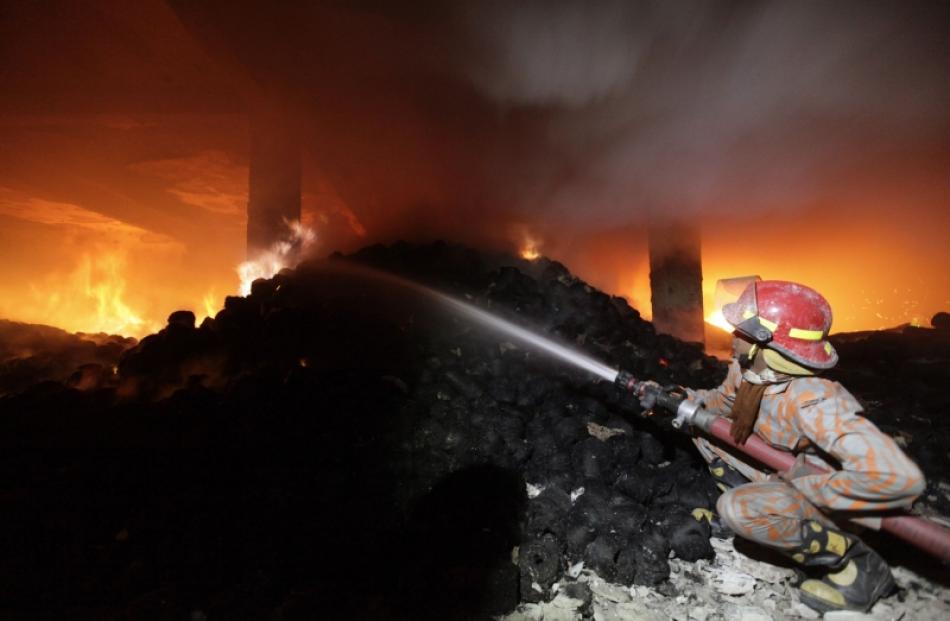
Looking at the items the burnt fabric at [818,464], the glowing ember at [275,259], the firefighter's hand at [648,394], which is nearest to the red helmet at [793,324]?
the burnt fabric at [818,464]

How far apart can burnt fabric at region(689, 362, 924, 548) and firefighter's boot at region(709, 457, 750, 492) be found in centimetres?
29

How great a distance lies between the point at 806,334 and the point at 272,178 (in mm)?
9726

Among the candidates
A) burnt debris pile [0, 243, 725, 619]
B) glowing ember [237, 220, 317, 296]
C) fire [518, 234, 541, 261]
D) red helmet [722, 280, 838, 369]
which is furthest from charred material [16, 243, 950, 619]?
fire [518, 234, 541, 261]

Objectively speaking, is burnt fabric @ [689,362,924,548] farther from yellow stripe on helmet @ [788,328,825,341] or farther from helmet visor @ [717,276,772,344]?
helmet visor @ [717,276,772,344]

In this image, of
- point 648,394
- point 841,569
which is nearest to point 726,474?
point 841,569

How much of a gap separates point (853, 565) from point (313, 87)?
9.46 metres

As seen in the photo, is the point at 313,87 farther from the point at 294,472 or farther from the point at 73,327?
the point at 73,327

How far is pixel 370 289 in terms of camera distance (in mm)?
6594

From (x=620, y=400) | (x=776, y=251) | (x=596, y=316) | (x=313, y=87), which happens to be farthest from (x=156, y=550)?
(x=776, y=251)

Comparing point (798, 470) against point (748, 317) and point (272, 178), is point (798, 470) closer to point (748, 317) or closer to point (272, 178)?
point (748, 317)

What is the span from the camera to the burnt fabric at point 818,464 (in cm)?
202

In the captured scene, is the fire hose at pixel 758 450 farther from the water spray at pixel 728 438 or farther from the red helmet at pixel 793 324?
the red helmet at pixel 793 324

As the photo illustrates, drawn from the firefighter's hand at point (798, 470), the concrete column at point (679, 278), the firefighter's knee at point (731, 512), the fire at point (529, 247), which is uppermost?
the fire at point (529, 247)

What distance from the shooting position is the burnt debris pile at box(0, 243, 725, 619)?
2607mm
